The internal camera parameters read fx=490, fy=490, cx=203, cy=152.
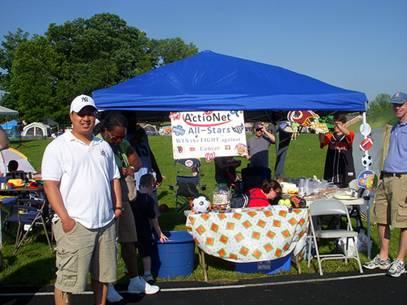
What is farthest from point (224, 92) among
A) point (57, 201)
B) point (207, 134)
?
point (57, 201)

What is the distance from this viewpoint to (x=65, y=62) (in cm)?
5450

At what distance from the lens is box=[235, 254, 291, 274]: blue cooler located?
18.3 ft

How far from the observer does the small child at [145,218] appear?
5051 millimetres

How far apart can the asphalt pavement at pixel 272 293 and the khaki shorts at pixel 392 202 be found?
63cm

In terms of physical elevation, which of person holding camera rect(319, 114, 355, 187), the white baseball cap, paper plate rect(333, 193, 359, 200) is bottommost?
paper plate rect(333, 193, 359, 200)

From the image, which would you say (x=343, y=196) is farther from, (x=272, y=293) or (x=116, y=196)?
(x=116, y=196)

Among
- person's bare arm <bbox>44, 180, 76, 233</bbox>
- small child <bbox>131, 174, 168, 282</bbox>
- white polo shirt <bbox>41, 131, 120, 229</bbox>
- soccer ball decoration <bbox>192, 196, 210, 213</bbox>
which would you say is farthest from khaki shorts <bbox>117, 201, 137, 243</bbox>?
person's bare arm <bbox>44, 180, 76, 233</bbox>

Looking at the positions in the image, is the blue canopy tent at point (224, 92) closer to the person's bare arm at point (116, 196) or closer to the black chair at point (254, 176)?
the black chair at point (254, 176)

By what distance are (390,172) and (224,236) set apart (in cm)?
196

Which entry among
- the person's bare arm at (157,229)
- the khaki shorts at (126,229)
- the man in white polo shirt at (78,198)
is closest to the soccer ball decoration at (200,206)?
the person's bare arm at (157,229)

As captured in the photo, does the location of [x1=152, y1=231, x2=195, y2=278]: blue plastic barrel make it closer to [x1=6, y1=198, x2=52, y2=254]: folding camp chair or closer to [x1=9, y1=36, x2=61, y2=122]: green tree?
[x1=6, y1=198, x2=52, y2=254]: folding camp chair

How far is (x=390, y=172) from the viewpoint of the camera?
5.39m

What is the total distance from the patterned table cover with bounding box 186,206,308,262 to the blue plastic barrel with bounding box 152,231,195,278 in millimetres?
170

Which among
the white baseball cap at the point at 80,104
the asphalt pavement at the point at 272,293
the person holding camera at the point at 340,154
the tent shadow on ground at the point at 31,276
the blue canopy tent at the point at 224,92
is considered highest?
the blue canopy tent at the point at 224,92
